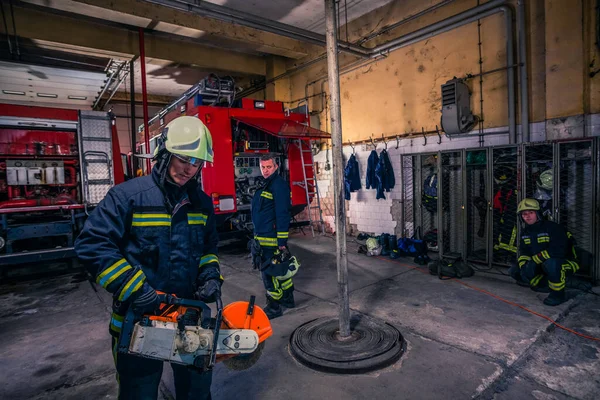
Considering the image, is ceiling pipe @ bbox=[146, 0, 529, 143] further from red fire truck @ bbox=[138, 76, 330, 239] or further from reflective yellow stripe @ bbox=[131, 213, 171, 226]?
reflective yellow stripe @ bbox=[131, 213, 171, 226]

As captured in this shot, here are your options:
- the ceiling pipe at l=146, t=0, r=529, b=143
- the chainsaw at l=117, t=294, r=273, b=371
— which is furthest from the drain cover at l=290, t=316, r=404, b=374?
the ceiling pipe at l=146, t=0, r=529, b=143

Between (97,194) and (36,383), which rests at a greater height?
(97,194)

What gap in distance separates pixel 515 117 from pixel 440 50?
6.61ft

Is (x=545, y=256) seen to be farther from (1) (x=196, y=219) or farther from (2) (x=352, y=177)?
(2) (x=352, y=177)

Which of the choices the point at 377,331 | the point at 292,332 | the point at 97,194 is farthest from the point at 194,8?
the point at 377,331

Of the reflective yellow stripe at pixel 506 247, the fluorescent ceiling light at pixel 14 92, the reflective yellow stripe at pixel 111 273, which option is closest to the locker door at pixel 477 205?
the reflective yellow stripe at pixel 506 247

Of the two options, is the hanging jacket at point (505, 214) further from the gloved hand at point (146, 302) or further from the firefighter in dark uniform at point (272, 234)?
the gloved hand at point (146, 302)

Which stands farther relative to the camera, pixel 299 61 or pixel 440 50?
pixel 299 61

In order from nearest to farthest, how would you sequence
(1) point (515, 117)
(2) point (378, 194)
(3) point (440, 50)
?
(1) point (515, 117), (3) point (440, 50), (2) point (378, 194)

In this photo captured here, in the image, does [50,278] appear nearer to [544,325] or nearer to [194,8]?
[194,8]

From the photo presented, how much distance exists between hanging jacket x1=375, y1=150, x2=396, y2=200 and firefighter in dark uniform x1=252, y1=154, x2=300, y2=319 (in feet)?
13.4

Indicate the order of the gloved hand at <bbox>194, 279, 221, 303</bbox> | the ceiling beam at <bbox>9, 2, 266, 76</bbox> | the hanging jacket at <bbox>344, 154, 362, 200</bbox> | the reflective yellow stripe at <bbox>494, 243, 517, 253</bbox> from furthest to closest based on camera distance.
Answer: the hanging jacket at <bbox>344, 154, 362, 200</bbox> → the ceiling beam at <bbox>9, 2, 266, 76</bbox> → the reflective yellow stripe at <bbox>494, 243, 517, 253</bbox> → the gloved hand at <bbox>194, 279, 221, 303</bbox>

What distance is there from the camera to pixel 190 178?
193 cm

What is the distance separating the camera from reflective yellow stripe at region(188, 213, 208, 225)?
6.39 ft
